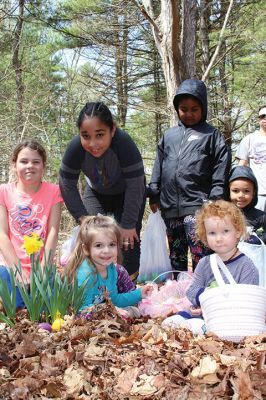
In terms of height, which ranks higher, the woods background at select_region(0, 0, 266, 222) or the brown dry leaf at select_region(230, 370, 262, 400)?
the woods background at select_region(0, 0, 266, 222)

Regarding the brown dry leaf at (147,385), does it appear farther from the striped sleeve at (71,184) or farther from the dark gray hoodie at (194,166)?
the dark gray hoodie at (194,166)

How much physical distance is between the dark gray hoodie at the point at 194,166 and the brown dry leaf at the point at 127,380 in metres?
1.83

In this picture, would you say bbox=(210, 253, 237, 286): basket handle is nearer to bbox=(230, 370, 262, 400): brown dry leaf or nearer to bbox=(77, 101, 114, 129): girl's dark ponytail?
bbox=(230, 370, 262, 400): brown dry leaf

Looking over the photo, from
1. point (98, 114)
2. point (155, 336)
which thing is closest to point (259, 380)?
point (155, 336)

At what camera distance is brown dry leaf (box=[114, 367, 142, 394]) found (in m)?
2.01

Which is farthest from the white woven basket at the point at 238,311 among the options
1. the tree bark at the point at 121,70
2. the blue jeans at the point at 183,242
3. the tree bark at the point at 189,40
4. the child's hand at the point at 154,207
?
the tree bark at the point at 121,70

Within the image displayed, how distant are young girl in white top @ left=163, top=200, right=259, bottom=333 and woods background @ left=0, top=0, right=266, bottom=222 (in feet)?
23.9

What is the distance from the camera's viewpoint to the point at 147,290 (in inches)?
135

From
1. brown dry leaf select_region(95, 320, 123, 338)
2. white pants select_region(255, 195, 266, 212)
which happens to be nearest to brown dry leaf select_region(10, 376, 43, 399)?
brown dry leaf select_region(95, 320, 123, 338)

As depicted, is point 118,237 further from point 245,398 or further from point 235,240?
point 245,398

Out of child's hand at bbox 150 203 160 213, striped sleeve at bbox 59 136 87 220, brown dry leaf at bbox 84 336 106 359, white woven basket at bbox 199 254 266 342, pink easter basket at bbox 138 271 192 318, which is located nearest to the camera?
brown dry leaf at bbox 84 336 106 359

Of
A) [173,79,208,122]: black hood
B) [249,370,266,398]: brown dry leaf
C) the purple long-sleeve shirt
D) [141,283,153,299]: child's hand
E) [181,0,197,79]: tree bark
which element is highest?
[181,0,197,79]: tree bark

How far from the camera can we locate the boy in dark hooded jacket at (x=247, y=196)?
3.90m

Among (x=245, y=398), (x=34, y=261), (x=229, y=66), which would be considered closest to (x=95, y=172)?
(x=34, y=261)
